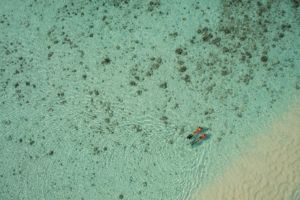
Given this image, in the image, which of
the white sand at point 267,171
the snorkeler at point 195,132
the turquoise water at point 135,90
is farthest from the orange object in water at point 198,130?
the white sand at point 267,171

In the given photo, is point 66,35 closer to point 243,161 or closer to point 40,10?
point 40,10

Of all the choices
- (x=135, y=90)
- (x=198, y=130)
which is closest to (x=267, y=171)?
(x=198, y=130)

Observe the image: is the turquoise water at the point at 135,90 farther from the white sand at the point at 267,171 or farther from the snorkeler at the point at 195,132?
the white sand at the point at 267,171

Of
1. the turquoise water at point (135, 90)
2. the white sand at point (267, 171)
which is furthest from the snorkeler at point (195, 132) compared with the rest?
the white sand at point (267, 171)

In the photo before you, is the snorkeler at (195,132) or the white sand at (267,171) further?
the snorkeler at (195,132)

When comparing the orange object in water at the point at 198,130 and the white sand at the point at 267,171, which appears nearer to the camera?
the white sand at the point at 267,171

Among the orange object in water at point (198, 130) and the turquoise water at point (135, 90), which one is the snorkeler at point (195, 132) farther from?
the turquoise water at point (135, 90)

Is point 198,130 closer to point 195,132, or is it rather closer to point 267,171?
point 195,132

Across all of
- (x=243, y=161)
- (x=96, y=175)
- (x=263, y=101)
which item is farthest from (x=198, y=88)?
(x=96, y=175)
